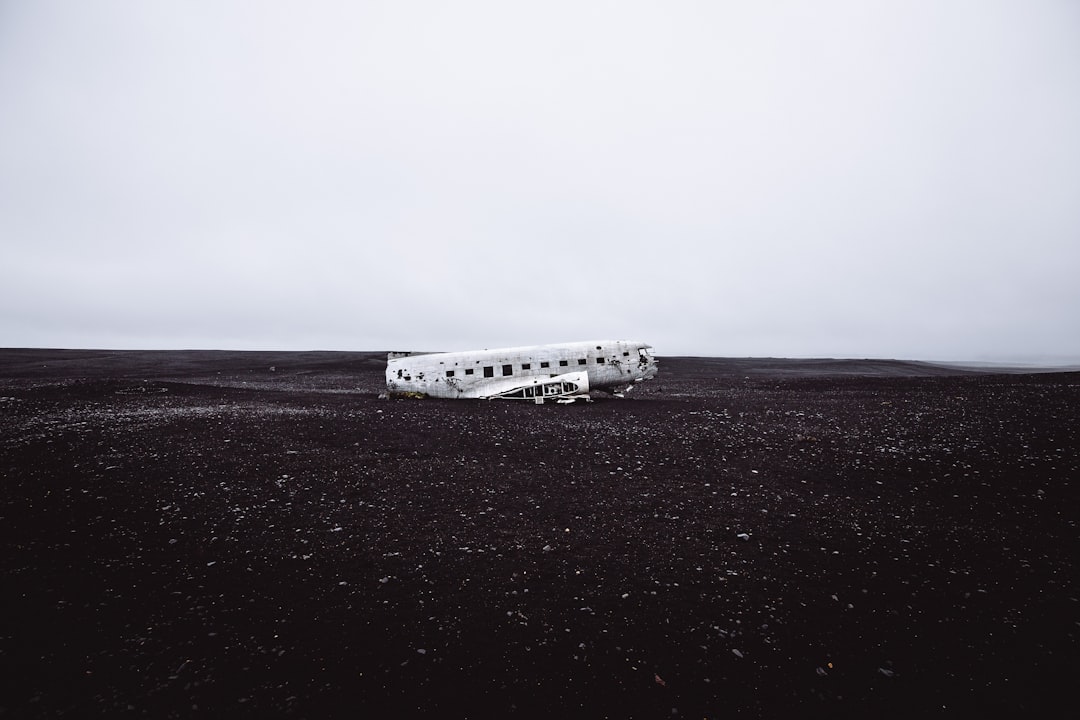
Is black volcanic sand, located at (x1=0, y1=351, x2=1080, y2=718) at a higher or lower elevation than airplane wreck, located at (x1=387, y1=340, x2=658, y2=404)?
lower

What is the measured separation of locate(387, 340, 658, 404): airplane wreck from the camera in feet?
86.6

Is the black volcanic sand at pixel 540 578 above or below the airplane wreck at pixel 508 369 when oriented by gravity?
below

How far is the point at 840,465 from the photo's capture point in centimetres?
1227

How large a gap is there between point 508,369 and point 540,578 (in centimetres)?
1994

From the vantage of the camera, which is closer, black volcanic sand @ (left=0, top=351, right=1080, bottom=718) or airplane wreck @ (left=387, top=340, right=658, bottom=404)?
black volcanic sand @ (left=0, top=351, right=1080, bottom=718)

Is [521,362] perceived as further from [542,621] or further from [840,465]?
[542,621]

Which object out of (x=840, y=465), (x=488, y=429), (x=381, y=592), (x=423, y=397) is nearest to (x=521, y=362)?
(x=423, y=397)

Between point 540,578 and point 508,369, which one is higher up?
point 508,369

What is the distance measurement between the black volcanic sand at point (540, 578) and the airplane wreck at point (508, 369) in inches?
468

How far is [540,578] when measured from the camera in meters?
6.92

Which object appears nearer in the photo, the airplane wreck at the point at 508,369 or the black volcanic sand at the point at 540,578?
the black volcanic sand at the point at 540,578

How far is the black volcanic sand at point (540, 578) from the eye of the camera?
476cm

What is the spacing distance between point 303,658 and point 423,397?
72.9 ft

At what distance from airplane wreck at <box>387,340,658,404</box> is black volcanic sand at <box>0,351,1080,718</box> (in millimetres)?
11883
